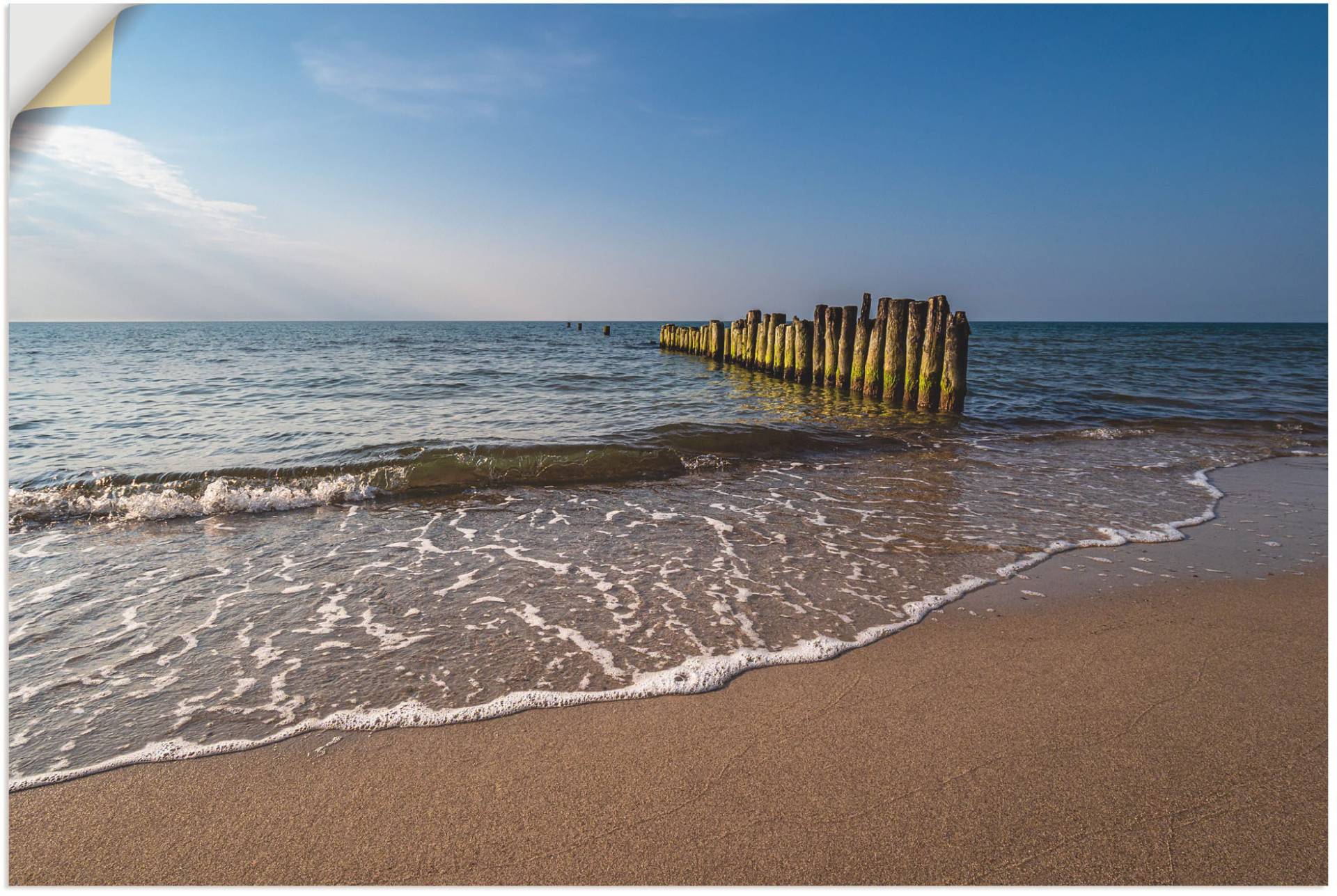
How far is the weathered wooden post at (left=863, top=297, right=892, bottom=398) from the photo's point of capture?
44.8ft

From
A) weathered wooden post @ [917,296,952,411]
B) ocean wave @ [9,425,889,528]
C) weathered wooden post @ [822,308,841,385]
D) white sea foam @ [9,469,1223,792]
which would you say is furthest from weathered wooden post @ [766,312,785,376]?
white sea foam @ [9,469,1223,792]

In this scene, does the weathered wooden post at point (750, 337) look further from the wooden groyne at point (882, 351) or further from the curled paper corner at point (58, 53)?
the curled paper corner at point (58, 53)

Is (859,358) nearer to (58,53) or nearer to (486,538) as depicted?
(486,538)

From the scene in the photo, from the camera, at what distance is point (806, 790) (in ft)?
7.05

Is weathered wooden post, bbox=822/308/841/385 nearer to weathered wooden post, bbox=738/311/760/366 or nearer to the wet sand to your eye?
weathered wooden post, bbox=738/311/760/366

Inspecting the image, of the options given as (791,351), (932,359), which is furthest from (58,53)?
(791,351)

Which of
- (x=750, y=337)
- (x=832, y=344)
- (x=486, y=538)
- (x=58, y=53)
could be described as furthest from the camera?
(x=750, y=337)

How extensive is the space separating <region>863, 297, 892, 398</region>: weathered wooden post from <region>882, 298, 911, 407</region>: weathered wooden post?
245 millimetres

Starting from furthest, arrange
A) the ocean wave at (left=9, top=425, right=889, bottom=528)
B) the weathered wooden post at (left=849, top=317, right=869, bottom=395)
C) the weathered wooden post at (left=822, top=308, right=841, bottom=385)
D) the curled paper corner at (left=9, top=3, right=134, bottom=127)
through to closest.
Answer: the weathered wooden post at (left=822, top=308, right=841, bottom=385) < the weathered wooden post at (left=849, top=317, right=869, bottom=395) < the ocean wave at (left=9, top=425, right=889, bottom=528) < the curled paper corner at (left=9, top=3, right=134, bottom=127)

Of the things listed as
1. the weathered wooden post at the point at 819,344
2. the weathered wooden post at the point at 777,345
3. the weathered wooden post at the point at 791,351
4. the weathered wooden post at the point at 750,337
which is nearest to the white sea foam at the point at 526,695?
the weathered wooden post at the point at 819,344

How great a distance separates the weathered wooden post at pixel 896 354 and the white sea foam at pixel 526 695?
9947 millimetres

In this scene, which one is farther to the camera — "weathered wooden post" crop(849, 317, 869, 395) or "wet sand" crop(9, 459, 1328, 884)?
"weathered wooden post" crop(849, 317, 869, 395)

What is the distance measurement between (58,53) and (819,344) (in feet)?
54.3

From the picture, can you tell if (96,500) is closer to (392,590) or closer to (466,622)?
(392,590)
